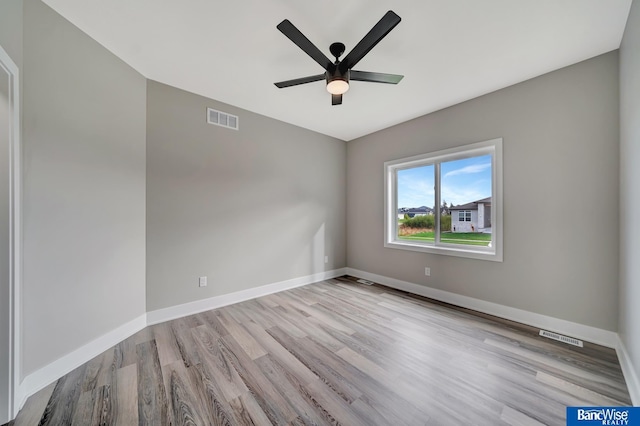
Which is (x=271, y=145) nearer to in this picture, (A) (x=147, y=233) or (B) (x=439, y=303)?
(A) (x=147, y=233)

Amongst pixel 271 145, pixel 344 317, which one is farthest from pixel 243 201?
pixel 344 317

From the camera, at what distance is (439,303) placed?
3.08 metres

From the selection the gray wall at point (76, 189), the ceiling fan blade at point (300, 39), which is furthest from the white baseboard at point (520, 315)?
the gray wall at point (76, 189)

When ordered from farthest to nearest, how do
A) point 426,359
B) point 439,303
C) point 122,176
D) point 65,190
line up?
point 439,303, point 122,176, point 426,359, point 65,190

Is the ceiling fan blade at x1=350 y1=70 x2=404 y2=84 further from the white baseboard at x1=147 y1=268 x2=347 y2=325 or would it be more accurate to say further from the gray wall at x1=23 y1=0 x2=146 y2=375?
the white baseboard at x1=147 y1=268 x2=347 y2=325

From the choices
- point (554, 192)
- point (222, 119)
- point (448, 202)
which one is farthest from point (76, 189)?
point (554, 192)

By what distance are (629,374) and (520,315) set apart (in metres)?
0.93

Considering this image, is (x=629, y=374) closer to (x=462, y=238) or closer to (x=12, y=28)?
(x=462, y=238)

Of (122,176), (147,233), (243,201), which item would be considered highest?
(122,176)

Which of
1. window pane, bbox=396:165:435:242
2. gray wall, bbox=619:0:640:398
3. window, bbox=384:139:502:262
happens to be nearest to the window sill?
window, bbox=384:139:502:262

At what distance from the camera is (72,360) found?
5.87 ft

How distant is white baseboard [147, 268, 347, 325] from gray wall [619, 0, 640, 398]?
3.43 metres

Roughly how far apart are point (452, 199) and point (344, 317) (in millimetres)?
2290

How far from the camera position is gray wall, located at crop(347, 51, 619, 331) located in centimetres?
207
